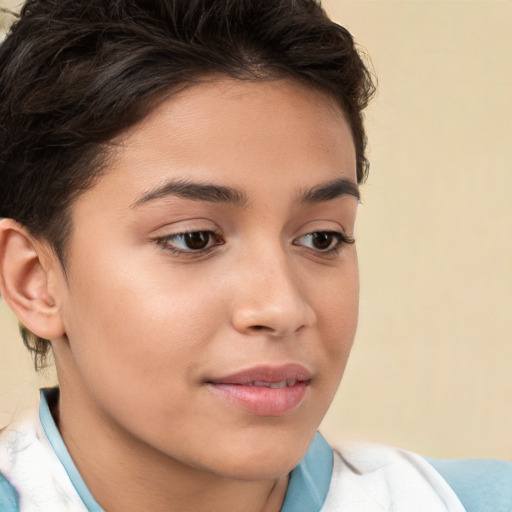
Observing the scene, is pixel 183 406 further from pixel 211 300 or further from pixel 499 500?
pixel 499 500

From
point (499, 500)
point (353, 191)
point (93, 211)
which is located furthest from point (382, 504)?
point (93, 211)

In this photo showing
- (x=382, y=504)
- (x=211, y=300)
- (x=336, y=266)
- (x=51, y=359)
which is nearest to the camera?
(x=211, y=300)

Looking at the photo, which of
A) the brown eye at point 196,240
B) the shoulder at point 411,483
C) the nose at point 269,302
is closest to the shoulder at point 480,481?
the shoulder at point 411,483

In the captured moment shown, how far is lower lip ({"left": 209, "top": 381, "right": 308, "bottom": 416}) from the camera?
3.39 ft

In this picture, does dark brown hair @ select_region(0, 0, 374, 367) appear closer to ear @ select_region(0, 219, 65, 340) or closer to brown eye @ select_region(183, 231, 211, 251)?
ear @ select_region(0, 219, 65, 340)

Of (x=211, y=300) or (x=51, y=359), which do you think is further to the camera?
(x=51, y=359)

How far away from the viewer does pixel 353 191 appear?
1157 mm

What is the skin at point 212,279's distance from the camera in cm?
103

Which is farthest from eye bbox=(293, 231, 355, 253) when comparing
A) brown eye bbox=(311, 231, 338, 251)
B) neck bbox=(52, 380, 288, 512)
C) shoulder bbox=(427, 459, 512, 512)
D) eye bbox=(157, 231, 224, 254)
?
shoulder bbox=(427, 459, 512, 512)

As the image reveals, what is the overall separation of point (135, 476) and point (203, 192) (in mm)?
370

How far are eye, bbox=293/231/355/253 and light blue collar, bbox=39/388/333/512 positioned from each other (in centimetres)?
30

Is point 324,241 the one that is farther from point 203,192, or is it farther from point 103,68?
point 103,68

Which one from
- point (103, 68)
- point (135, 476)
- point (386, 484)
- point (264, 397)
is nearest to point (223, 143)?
point (103, 68)

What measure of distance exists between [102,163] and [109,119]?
50 mm
